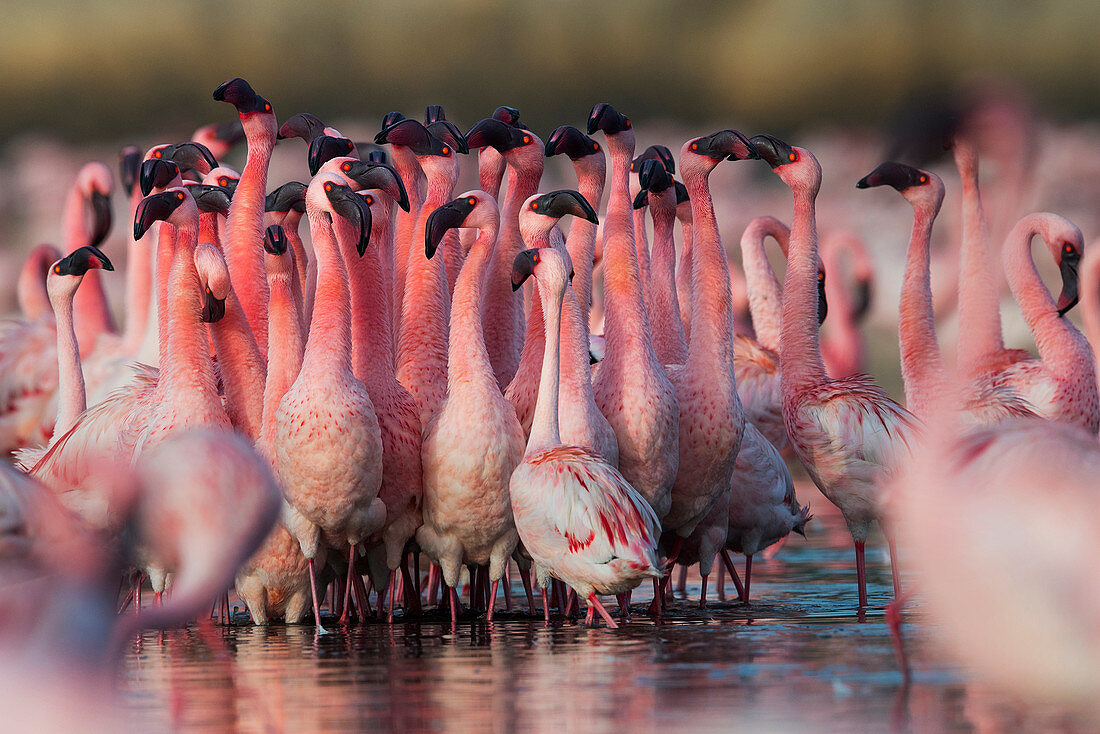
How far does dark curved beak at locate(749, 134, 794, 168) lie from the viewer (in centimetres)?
884

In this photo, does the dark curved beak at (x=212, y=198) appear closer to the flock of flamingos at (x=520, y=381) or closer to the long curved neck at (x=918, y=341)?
the flock of flamingos at (x=520, y=381)

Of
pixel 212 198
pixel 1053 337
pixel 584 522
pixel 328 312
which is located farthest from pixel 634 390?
pixel 1053 337

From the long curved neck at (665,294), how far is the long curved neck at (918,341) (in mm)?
1308

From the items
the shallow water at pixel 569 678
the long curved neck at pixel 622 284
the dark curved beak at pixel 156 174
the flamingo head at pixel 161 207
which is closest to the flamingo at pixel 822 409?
the shallow water at pixel 569 678

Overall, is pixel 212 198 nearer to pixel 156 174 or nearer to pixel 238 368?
pixel 156 174

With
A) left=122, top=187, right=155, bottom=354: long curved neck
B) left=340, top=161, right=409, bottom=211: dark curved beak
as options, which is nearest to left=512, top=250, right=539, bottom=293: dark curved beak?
left=340, top=161, right=409, bottom=211: dark curved beak

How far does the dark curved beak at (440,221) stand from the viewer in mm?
7895

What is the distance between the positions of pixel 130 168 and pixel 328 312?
575cm

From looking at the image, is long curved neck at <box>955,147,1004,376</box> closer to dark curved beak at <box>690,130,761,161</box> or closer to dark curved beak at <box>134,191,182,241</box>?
dark curved beak at <box>690,130,761,161</box>

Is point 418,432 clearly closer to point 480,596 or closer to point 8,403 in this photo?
point 480,596

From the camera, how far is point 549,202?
316 inches

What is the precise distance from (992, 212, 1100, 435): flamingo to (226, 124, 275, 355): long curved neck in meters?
4.66

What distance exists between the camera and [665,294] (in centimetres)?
911

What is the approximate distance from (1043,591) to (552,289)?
365 centimetres
